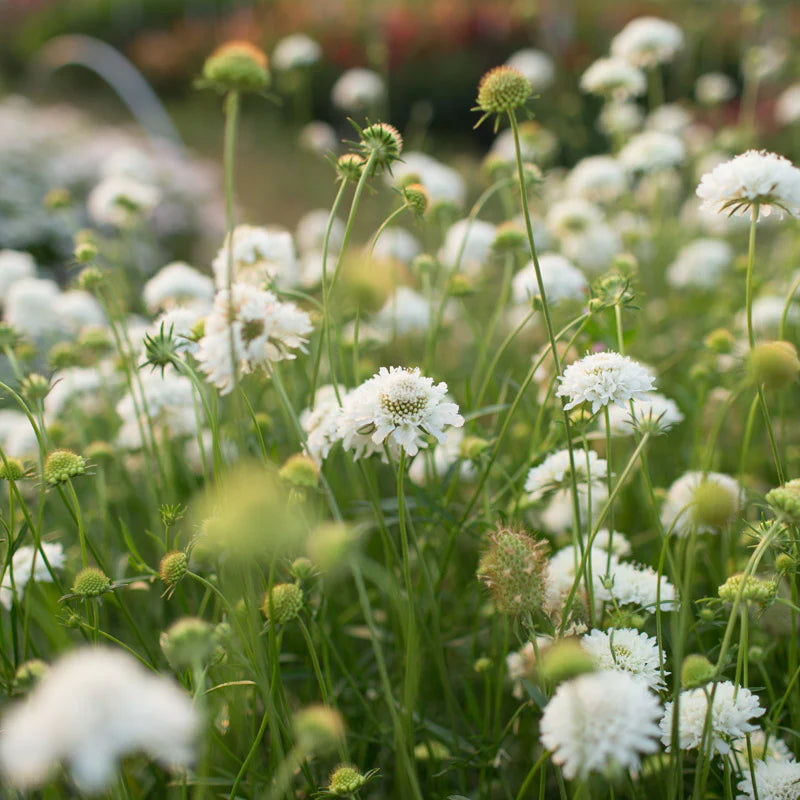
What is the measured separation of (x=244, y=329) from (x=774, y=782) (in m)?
1.08

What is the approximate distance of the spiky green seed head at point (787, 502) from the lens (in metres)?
1.03

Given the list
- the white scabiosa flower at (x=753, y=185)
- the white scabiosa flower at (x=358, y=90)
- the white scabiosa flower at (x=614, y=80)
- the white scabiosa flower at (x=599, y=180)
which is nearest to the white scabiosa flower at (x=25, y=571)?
the white scabiosa flower at (x=753, y=185)

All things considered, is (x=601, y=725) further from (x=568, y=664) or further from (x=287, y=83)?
(x=287, y=83)

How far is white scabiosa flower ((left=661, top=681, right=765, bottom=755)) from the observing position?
3.69 ft

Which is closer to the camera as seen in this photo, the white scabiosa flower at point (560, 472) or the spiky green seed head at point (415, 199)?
the spiky green seed head at point (415, 199)

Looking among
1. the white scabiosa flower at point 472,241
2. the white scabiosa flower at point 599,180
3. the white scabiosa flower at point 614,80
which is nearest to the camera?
the white scabiosa flower at point 472,241

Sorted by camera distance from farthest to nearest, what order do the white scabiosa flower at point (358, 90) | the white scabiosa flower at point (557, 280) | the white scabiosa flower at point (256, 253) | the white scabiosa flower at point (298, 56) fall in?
1. the white scabiosa flower at point (358, 90)
2. the white scabiosa flower at point (298, 56)
3. the white scabiosa flower at point (557, 280)
4. the white scabiosa flower at point (256, 253)

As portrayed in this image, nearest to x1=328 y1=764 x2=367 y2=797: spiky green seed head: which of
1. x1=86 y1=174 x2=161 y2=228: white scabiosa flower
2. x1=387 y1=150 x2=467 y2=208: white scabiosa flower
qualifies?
x1=86 y1=174 x2=161 y2=228: white scabiosa flower

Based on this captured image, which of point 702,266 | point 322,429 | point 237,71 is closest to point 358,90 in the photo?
point 702,266

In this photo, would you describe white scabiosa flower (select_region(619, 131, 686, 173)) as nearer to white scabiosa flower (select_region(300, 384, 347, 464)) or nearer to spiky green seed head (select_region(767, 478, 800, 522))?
white scabiosa flower (select_region(300, 384, 347, 464))

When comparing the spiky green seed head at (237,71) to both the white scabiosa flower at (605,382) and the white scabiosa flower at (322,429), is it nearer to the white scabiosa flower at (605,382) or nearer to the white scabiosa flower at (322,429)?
the white scabiosa flower at (322,429)

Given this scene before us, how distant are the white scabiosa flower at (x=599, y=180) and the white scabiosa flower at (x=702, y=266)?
0.39m

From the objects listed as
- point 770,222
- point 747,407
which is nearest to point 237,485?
point 747,407

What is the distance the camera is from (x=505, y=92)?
47.6 inches
